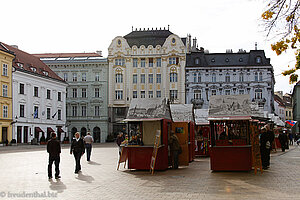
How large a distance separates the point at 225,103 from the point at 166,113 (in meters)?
2.64

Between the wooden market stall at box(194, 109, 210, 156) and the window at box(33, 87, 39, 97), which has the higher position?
the window at box(33, 87, 39, 97)

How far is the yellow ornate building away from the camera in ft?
169

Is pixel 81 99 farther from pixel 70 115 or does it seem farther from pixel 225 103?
pixel 225 103

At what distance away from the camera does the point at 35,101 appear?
58906 millimetres

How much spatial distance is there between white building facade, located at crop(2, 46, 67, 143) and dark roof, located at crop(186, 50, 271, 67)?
856 inches

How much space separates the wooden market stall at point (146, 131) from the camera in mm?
18078

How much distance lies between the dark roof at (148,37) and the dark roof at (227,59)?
5.67 m

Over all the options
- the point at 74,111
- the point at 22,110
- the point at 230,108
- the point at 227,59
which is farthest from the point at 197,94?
the point at 230,108

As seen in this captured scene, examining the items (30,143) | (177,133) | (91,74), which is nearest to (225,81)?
(91,74)

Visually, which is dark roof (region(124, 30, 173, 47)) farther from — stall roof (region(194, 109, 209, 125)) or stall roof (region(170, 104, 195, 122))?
stall roof (region(170, 104, 195, 122))

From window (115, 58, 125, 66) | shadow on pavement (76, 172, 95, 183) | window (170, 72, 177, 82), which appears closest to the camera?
shadow on pavement (76, 172, 95, 183)

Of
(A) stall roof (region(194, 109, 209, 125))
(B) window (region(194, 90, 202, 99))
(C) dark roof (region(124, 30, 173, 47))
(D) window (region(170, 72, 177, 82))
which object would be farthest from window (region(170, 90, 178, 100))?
(A) stall roof (region(194, 109, 209, 125))

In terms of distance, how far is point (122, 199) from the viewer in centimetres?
1069

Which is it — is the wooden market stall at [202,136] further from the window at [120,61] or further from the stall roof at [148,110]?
the window at [120,61]
